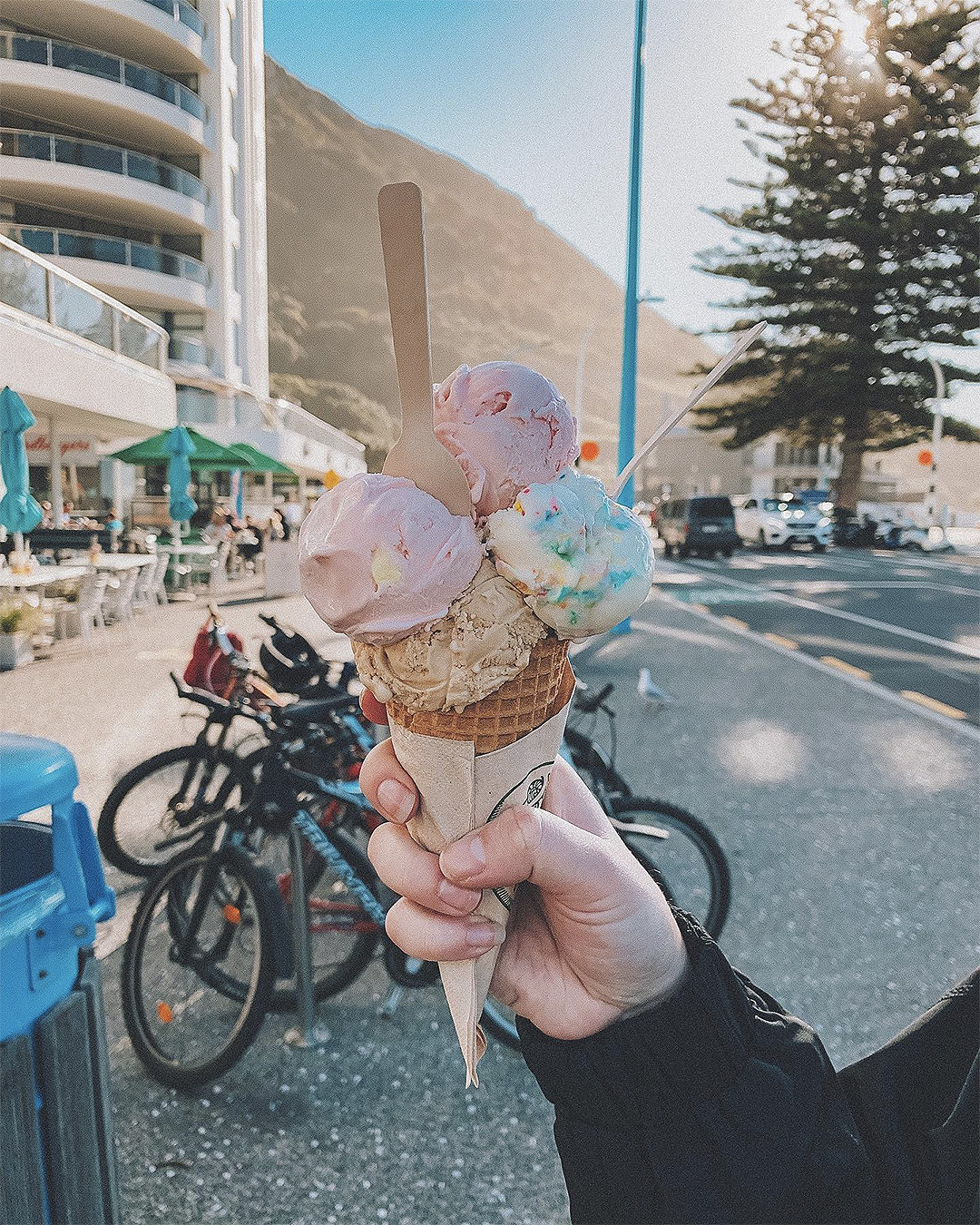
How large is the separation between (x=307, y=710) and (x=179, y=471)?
730cm

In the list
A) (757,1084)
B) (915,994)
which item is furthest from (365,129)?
(915,994)

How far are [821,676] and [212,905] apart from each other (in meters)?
6.92

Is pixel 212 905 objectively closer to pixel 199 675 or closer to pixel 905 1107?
pixel 199 675

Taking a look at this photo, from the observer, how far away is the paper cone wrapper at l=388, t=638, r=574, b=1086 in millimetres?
1134

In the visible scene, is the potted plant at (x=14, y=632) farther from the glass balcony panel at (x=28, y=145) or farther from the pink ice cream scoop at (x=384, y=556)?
the pink ice cream scoop at (x=384, y=556)

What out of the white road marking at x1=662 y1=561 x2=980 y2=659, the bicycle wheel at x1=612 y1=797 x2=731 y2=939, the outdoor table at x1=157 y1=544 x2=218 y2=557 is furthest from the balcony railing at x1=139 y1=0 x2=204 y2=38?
the outdoor table at x1=157 y1=544 x2=218 y2=557

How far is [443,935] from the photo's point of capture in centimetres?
107

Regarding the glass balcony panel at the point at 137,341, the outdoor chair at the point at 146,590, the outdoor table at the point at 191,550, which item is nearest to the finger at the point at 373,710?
the glass balcony panel at the point at 137,341

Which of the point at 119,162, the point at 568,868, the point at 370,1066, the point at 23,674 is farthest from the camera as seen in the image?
the point at 23,674

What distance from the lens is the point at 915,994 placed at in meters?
3.35

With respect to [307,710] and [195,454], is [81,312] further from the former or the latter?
[195,454]

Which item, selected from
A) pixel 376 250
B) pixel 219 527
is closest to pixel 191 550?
pixel 219 527

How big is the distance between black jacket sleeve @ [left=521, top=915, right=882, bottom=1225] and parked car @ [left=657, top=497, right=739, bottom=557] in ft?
76.2

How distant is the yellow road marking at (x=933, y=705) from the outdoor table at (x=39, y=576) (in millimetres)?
8352
